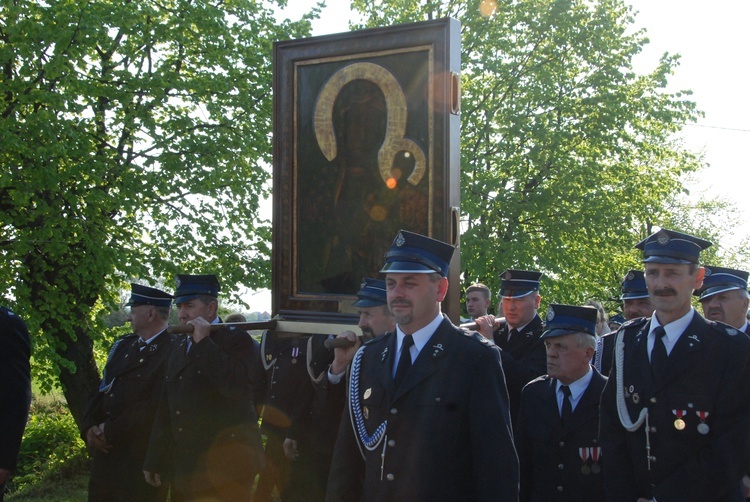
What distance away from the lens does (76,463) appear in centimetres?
1310

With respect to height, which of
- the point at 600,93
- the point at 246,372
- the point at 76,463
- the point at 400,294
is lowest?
the point at 76,463

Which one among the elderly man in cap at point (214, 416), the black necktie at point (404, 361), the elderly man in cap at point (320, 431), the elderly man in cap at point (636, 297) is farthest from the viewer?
the elderly man in cap at point (636, 297)

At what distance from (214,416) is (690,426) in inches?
134

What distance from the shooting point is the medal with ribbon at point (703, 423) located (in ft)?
13.2

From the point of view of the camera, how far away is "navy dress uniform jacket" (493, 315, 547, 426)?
6133 millimetres

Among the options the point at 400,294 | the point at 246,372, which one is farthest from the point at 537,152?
the point at 400,294

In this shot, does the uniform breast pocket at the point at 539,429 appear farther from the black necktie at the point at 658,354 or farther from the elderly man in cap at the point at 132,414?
the elderly man in cap at the point at 132,414

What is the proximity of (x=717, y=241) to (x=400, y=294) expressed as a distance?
3393 cm

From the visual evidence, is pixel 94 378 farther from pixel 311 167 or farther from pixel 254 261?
pixel 311 167

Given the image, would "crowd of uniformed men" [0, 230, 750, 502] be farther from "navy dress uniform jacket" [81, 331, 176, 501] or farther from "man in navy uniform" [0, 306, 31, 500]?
"man in navy uniform" [0, 306, 31, 500]

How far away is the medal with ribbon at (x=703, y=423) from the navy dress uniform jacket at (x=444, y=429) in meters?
1.18

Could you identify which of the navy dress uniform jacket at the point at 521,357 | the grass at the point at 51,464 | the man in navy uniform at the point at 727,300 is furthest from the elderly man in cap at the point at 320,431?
the grass at the point at 51,464

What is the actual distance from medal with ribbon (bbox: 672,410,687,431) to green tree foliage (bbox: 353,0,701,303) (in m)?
13.9

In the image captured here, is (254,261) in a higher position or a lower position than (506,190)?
lower
